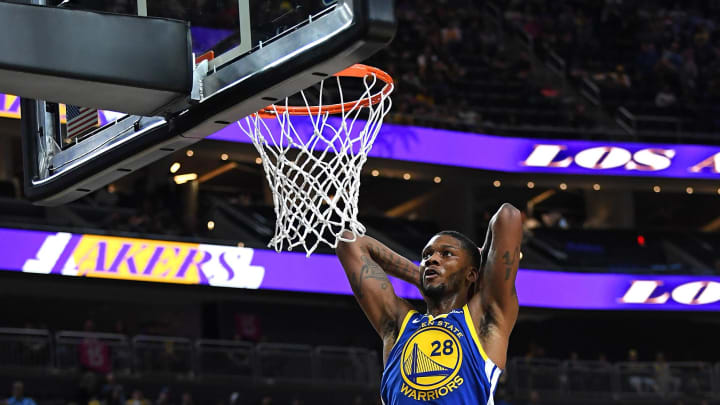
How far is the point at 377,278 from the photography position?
5.27 m

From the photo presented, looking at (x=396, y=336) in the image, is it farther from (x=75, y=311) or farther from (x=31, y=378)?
(x=75, y=311)

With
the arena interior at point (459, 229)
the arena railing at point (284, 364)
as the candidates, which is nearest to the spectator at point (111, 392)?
the arena interior at point (459, 229)

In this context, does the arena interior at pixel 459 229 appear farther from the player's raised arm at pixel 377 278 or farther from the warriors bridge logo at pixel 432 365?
the warriors bridge logo at pixel 432 365

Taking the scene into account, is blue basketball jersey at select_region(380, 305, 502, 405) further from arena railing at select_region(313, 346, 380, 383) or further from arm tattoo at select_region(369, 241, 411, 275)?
arena railing at select_region(313, 346, 380, 383)

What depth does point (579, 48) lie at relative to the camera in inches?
1011

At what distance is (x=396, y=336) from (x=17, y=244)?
505 inches

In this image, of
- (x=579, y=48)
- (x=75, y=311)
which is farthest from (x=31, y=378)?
(x=579, y=48)

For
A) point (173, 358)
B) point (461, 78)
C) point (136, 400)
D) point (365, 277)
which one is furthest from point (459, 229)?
point (365, 277)

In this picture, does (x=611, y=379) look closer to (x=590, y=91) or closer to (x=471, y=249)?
(x=590, y=91)

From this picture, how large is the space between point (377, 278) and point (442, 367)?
64 centimetres

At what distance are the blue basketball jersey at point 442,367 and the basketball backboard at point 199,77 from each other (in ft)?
3.75

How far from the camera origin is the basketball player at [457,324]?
15.6 feet

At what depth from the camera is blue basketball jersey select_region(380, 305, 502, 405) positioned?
4.73 metres

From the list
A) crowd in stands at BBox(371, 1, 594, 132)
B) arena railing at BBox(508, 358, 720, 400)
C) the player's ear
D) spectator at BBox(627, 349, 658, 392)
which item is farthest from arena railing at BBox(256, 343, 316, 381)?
the player's ear
